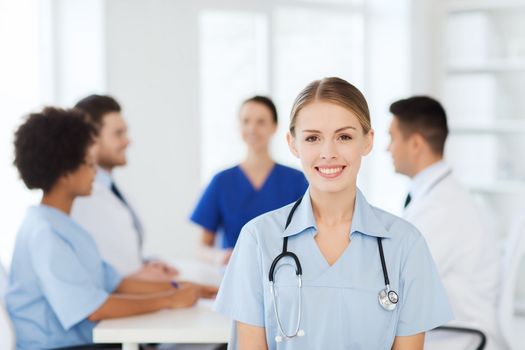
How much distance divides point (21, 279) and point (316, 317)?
100 centimetres

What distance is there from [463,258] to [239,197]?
115cm

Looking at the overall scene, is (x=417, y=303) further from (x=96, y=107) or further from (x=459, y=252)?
(x=96, y=107)

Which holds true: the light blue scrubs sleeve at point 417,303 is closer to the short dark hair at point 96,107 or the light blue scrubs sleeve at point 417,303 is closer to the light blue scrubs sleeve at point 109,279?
the light blue scrubs sleeve at point 109,279

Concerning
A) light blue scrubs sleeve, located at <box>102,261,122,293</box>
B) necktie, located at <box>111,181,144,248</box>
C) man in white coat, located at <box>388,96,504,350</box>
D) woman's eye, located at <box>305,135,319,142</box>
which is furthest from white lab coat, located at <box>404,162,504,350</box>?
necktie, located at <box>111,181,144,248</box>

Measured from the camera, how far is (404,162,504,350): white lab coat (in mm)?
2418

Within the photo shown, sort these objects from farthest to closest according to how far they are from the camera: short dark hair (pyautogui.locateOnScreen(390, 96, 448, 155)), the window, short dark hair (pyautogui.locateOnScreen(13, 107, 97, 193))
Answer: the window, short dark hair (pyautogui.locateOnScreen(390, 96, 448, 155)), short dark hair (pyautogui.locateOnScreen(13, 107, 97, 193))

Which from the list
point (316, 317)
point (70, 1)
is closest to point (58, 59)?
point (70, 1)

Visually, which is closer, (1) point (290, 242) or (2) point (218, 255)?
(1) point (290, 242)

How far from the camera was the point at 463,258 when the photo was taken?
244 cm

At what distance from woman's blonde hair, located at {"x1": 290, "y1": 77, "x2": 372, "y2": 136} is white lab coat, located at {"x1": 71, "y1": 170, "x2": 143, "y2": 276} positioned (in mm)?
1316

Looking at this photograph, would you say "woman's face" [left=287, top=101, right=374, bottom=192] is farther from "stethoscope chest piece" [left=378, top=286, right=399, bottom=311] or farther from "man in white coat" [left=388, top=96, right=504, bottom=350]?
"man in white coat" [left=388, top=96, right=504, bottom=350]

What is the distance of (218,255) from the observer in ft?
10.6

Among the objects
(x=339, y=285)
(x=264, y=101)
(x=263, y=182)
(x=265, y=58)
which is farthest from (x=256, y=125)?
(x=265, y=58)

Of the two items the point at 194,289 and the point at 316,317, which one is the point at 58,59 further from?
the point at 316,317
